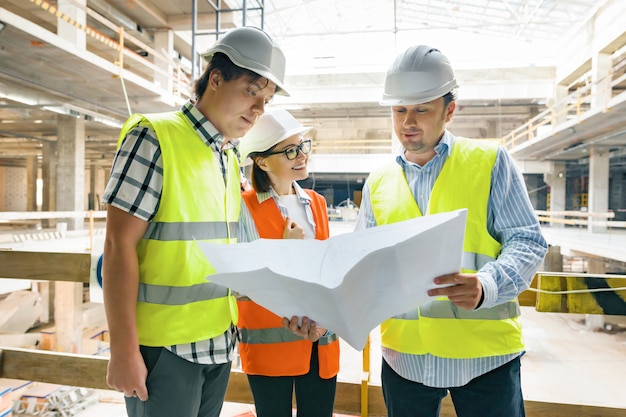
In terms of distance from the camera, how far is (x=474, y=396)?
1.10m

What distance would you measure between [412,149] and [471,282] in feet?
1.53

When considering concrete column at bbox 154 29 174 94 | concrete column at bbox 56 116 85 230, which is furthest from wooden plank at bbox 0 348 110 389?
concrete column at bbox 154 29 174 94

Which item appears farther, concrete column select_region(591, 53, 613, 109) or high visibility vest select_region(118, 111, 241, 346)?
concrete column select_region(591, 53, 613, 109)

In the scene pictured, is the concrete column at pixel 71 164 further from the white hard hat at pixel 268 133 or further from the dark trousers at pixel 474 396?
the dark trousers at pixel 474 396

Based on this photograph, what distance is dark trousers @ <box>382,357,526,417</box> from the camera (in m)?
1.07

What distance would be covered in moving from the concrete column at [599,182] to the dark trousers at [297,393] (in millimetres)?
13743

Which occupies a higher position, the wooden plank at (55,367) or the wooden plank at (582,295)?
the wooden plank at (582,295)

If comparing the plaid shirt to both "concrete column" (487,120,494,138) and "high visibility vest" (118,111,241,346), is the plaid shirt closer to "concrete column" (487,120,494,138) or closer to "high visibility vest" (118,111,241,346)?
"high visibility vest" (118,111,241,346)

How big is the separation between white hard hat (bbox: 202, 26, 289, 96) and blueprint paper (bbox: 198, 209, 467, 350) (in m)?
0.52

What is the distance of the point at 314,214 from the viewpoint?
159 centimetres

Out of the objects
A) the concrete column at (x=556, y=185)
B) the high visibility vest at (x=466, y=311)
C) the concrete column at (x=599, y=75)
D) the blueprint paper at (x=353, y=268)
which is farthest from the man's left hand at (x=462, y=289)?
the concrete column at (x=556, y=185)

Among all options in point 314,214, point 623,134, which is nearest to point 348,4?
point 623,134

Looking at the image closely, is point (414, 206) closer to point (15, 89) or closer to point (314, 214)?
point (314, 214)

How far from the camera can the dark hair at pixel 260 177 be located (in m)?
1.56
